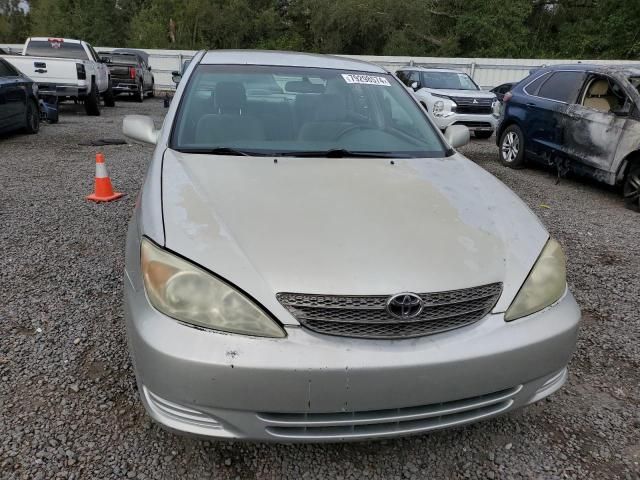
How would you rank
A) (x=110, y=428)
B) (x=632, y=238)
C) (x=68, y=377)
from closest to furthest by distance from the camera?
(x=110, y=428) → (x=68, y=377) → (x=632, y=238)

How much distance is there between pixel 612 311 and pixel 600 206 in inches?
134

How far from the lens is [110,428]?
7.13ft

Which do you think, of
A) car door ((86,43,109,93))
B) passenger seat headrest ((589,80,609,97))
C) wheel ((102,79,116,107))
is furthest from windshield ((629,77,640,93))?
wheel ((102,79,116,107))

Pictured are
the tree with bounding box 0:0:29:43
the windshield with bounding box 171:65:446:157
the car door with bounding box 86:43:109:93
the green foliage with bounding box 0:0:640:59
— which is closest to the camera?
the windshield with bounding box 171:65:446:157

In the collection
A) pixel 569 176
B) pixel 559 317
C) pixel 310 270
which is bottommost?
pixel 569 176

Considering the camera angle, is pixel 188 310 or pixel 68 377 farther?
pixel 68 377

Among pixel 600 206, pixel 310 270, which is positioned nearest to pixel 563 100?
pixel 600 206

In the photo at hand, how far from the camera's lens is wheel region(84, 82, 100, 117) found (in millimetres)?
12689

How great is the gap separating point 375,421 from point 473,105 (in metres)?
10.7

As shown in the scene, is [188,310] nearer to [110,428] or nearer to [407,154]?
[110,428]

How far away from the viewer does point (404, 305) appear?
172cm

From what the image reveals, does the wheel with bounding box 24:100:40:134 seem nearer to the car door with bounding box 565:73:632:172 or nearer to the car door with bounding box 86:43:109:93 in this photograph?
the car door with bounding box 86:43:109:93

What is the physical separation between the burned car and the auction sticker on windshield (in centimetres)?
420

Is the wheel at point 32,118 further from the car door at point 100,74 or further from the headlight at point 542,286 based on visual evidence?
the headlight at point 542,286
